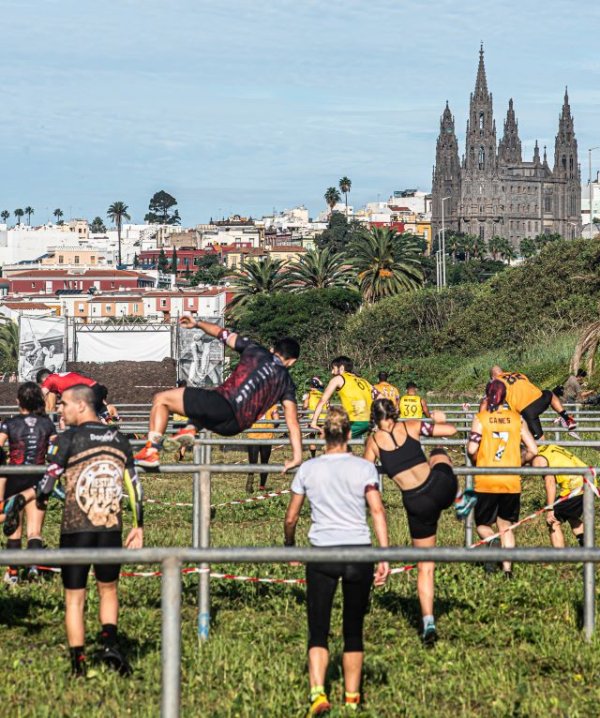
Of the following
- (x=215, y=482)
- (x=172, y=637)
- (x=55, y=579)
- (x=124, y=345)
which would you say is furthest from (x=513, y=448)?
(x=124, y=345)

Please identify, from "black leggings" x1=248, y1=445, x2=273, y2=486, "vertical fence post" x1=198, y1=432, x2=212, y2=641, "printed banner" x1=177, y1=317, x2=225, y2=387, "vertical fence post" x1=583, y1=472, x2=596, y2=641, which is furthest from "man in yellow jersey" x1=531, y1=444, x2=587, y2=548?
"printed banner" x1=177, y1=317, x2=225, y2=387

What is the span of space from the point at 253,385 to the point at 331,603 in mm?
2715

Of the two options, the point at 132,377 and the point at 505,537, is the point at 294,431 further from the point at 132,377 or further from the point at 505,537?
the point at 132,377

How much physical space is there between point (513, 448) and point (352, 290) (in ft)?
301

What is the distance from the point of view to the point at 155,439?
9.29 metres

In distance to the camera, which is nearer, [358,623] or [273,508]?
[358,623]

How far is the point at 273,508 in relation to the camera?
1683 cm

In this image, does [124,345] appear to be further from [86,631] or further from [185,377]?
[86,631]

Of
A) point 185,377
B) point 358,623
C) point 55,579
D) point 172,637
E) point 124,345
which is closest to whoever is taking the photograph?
point 172,637

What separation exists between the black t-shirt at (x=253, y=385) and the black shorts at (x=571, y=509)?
129 inches

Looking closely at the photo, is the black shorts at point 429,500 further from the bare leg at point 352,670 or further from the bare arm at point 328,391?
the bare arm at point 328,391

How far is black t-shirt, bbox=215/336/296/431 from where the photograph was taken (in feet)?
32.0

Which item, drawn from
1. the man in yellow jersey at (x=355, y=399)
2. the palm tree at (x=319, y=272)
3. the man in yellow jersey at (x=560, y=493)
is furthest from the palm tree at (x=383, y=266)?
the man in yellow jersey at (x=560, y=493)

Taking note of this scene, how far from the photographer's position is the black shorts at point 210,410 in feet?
31.5
